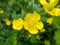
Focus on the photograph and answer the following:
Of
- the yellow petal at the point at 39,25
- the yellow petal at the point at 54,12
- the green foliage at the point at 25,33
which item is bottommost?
the green foliage at the point at 25,33

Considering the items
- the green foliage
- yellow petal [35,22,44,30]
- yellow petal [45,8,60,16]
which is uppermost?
yellow petal [45,8,60,16]

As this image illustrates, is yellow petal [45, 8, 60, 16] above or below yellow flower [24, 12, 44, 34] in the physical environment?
above

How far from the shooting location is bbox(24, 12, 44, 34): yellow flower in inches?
55.2

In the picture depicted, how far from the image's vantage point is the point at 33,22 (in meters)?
1.44

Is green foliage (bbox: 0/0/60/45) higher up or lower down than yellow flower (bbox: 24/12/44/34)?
lower down

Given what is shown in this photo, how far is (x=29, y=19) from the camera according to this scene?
56.2 inches

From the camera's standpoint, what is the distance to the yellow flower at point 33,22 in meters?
1.40

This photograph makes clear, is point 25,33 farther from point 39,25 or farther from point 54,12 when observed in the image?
point 54,12

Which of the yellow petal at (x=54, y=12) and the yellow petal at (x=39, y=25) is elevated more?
the yellow petal at (x=54, y=12)

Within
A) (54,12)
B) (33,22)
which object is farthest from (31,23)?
(54,12)

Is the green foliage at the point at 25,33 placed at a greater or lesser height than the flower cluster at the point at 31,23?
lesser

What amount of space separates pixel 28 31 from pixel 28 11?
152 millimetres

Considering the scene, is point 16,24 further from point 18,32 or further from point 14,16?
point 14,16

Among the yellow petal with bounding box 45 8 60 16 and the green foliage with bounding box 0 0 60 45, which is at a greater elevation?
the yellow petal with bounding box 45 8 60 16
